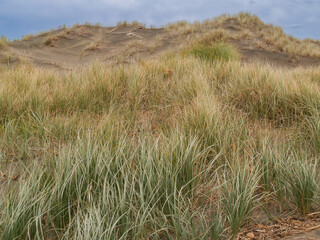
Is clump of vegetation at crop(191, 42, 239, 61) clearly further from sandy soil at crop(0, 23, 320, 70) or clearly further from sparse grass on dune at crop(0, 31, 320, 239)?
sandy soil at crop(0, 23, 320, 70)

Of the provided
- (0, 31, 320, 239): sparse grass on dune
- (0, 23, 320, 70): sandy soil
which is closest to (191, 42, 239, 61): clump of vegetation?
(0, 31, 320, 239): sparse grass on dune

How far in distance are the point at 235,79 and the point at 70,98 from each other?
8.26 feet

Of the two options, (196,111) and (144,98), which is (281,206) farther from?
(144,98)

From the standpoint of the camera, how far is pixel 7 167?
2.56 meters

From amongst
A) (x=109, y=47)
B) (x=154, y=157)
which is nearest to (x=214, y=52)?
(x=154, y=157)

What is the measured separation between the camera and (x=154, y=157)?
212cm

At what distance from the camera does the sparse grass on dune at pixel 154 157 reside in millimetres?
1679

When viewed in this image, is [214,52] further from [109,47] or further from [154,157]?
[109,47]

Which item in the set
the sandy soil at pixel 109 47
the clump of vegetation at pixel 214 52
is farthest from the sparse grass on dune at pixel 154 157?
the sandy soil at pixel 109 47

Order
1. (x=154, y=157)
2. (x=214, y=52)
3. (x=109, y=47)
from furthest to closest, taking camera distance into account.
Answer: (x=109, y=47) → (x=214, y=52) → (x=154, y=157)

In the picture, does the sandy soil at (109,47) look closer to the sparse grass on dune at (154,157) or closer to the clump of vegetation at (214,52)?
the clump of vegetation at (214,52)

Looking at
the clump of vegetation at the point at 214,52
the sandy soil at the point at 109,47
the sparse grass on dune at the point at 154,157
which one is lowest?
the sparse grass on dune at the point at 154,157

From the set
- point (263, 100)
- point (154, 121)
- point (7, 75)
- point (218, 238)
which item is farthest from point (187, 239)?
point (7, 75)

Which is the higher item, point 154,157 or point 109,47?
point 109,47
